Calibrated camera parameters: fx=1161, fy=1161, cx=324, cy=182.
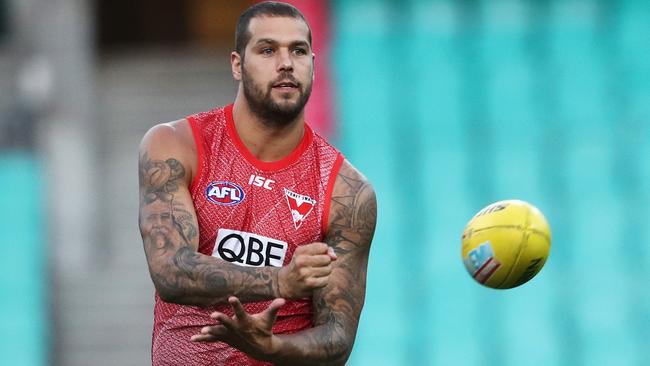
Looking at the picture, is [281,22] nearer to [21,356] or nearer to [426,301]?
[426,301]

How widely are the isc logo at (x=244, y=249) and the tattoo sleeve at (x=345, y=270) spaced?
32 cm

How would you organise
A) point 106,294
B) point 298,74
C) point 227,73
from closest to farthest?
point 298,74 < point 106,294 < point 227,73

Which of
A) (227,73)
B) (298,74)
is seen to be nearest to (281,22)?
(298,74)

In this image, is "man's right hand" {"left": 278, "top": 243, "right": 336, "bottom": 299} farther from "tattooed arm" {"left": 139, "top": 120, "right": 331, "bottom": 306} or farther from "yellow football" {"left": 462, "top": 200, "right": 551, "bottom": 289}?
"yellow football" {"left": 462, "top": 200, "right": 551, "bottom": 289}

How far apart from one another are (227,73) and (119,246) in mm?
2639

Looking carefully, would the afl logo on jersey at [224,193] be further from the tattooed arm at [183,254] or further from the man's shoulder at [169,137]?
the man's shoulder at [169,137]

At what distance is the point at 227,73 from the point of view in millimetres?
14305

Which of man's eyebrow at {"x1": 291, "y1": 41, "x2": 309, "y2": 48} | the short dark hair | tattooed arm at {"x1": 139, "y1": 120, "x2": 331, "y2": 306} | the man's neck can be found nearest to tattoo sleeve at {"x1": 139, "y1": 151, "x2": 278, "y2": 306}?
tattooed arm at {"x1": 139, "y1": 120, "x2": 331, "y2": 306}

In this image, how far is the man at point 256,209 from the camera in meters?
5.34

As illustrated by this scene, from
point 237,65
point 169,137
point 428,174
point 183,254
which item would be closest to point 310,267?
point 183,254

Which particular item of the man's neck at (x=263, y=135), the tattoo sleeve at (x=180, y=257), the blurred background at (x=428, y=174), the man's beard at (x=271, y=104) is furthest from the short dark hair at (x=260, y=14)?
the blurred background at (x=428, y=174)

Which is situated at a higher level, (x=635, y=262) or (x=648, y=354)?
(x=635, y=262)

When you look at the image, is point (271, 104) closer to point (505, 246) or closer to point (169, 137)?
point (169, 137)

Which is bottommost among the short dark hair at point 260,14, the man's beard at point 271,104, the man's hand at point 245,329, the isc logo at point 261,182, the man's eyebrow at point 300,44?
the man's hand at point 245,329
